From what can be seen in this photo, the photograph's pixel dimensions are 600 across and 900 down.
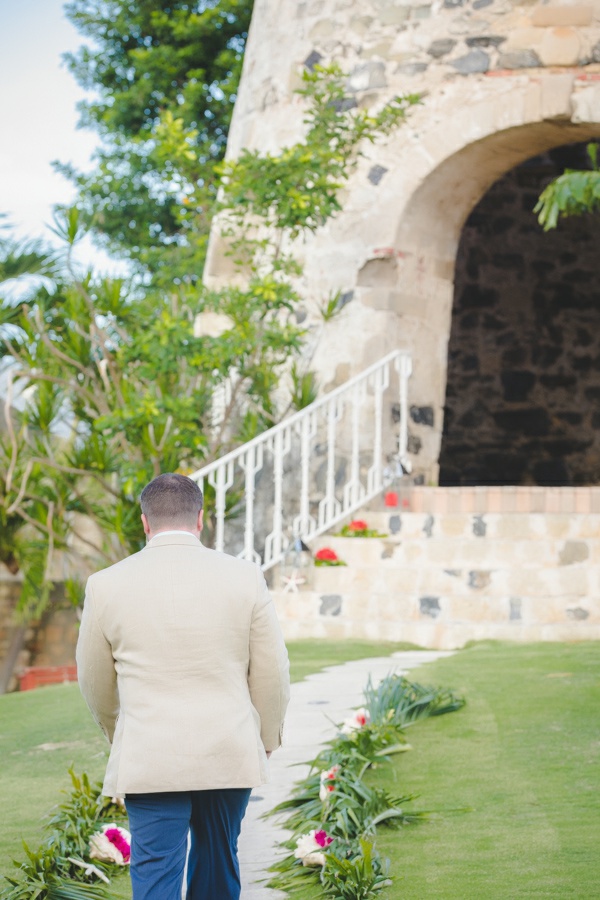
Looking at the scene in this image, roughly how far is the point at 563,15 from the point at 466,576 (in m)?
3.81

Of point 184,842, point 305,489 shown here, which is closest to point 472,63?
point 305,489

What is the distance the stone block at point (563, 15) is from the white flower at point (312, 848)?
6.45 meters

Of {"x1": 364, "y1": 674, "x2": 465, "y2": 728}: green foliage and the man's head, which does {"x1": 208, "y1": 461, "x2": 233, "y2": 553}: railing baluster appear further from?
the man's head

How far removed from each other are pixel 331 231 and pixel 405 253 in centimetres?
54

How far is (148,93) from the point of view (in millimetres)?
12219

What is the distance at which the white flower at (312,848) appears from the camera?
3.22m

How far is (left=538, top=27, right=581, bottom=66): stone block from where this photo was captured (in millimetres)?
8188

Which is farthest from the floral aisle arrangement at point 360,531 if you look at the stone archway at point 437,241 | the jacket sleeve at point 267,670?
the jacket sleeve at point 267,670

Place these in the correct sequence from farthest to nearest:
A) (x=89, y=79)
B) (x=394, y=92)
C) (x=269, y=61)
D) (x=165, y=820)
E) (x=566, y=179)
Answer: (x=89, y=79), (x=269, y=61), (x=394, y=92), (x=566, y=179), (x=165, y=820)

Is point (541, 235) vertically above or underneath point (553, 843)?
above

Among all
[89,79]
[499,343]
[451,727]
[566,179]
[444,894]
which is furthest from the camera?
[89,79]

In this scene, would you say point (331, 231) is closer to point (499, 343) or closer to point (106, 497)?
point (106, 497)

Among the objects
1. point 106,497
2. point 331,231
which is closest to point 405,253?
point 331,231

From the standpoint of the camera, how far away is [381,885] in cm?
307
